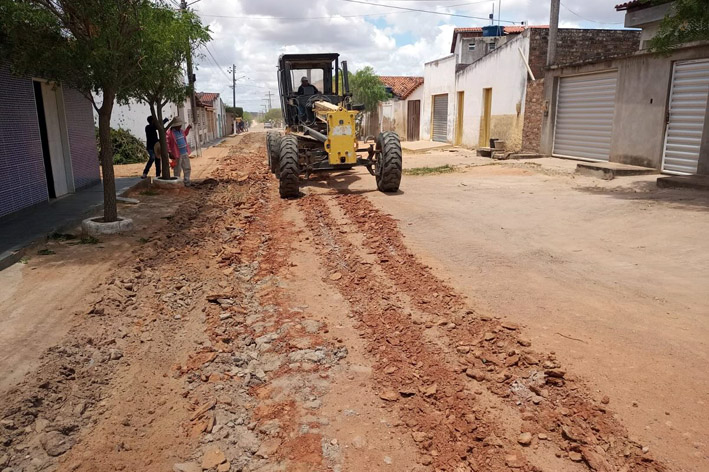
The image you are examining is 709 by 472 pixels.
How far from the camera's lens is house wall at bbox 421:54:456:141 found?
25.6 metres

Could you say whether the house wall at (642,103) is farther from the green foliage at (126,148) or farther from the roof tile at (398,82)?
the roof tile at (398,82)

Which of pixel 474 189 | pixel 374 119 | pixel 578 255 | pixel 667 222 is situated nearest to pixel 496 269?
pixel 578 255

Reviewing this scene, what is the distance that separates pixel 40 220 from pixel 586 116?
14.3 metres

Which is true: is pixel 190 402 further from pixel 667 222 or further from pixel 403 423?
pixel 667 222

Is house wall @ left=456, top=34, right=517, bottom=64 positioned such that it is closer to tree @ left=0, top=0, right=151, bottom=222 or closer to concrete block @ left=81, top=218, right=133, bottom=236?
tree @ left=0, top=0, right=151, bottom=222


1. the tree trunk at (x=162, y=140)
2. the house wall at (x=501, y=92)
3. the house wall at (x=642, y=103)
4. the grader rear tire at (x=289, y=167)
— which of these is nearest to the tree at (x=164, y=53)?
the tree trunk at (x=162, y=140)

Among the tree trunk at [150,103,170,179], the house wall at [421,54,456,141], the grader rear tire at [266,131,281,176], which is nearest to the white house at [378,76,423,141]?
the house wall at [421,54,456,141]

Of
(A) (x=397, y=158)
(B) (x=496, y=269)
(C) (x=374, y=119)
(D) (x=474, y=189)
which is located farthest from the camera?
(C) (x=374, y=119)

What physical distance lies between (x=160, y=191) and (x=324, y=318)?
8789mm

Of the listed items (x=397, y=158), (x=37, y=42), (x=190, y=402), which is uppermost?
(x=37, y=42)

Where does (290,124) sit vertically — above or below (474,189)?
above

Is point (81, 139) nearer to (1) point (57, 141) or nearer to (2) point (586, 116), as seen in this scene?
(1) point (57, 141)

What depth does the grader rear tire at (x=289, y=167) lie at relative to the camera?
10.1 metres

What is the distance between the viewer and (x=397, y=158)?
1034 cm
